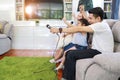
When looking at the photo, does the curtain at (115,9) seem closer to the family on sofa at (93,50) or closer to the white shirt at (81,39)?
the white shirt at (81,39)

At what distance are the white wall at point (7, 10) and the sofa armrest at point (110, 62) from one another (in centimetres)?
445

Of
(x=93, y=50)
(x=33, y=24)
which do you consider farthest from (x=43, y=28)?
(x=93, y=50)

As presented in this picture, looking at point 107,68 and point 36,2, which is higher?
point 36,2

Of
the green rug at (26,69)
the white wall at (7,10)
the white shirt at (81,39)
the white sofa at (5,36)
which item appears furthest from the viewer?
the white wall at (7,10)

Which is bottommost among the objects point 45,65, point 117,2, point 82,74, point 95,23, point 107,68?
point 45,65

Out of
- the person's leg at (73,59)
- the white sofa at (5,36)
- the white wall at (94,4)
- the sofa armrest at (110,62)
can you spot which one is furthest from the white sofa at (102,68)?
the white wall at (94,4)

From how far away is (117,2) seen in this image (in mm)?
5426

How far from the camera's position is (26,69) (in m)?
3.75

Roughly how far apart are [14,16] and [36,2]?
0.75 m

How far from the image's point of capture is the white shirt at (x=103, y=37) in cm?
265

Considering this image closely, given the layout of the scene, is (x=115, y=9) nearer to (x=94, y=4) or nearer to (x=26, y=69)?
(x=94, y=4)

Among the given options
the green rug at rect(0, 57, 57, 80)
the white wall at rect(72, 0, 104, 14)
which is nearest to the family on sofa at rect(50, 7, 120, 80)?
the green rug at rect(0, 57, 57, 80)

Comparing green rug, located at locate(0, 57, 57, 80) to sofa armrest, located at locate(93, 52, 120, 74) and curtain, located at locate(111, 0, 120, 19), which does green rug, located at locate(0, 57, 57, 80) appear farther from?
curtain, located at locate(111, 0, 120, 19)

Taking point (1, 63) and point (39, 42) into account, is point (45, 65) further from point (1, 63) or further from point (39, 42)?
point (39, 42)
